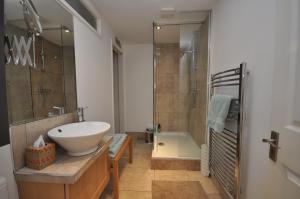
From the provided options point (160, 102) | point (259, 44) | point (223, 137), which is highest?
point (259, 44)

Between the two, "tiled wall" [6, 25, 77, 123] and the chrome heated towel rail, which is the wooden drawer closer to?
"tiled wall" [6, 25, 77, 123]

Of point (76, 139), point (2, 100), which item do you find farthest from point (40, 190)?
point (2, 100)

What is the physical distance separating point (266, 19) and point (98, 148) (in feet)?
5.34

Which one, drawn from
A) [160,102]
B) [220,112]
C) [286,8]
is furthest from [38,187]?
[160,102]

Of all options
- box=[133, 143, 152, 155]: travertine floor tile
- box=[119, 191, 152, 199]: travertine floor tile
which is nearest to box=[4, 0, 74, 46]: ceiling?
box=[119, 191, 152, 199]: travertine floor tile

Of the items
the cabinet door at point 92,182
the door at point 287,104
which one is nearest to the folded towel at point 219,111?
the door at point 287,104

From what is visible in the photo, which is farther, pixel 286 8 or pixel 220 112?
pixel 220 112

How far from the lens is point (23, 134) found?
1037 mm

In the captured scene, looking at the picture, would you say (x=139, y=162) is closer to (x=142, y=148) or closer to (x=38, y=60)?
(x=142, y=148)

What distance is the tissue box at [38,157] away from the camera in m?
0.97

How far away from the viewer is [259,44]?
45.2 inches

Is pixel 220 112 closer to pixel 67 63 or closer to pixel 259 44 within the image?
pixel 259 44

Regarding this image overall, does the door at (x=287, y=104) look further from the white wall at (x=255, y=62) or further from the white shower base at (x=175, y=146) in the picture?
the white shower base at (x=175, y=146)

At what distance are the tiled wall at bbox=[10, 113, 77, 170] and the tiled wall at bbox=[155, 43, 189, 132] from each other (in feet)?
8.07
